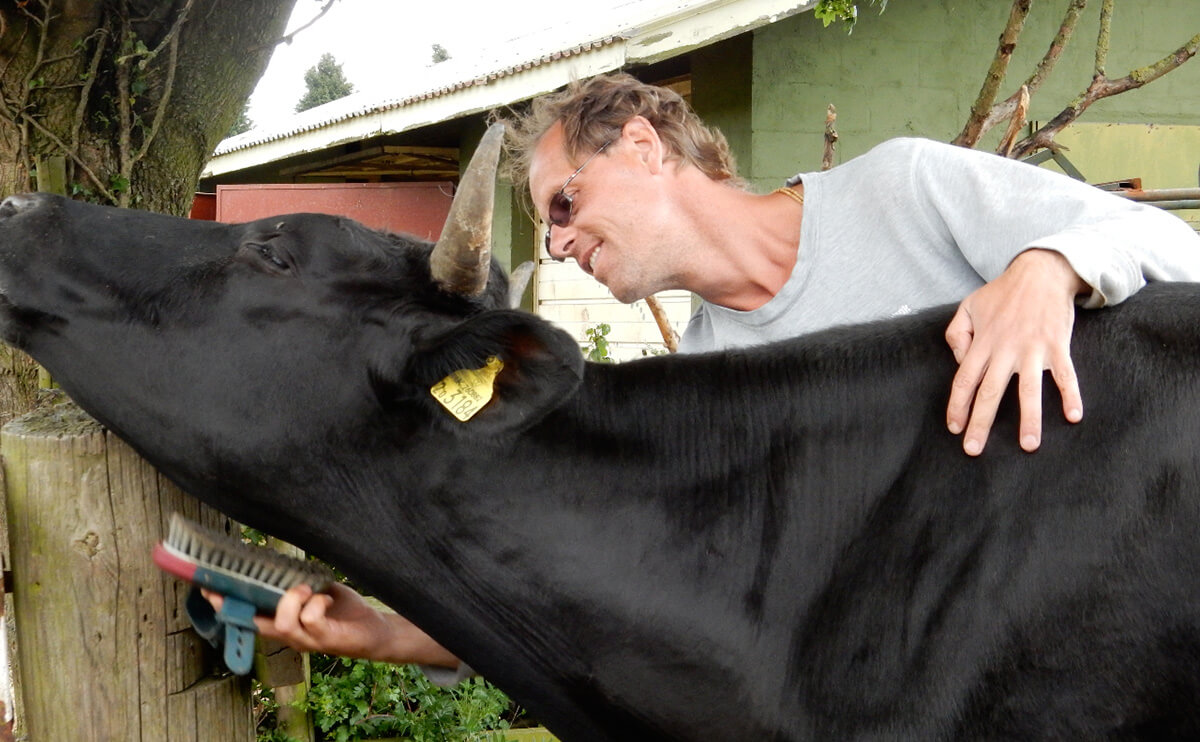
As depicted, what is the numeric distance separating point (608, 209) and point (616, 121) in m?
Result: 0.23

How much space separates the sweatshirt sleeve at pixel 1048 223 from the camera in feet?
6.52

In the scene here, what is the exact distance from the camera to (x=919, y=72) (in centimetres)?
838

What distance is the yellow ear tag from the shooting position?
2.02m

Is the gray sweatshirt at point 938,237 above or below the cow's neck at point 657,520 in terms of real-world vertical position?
above

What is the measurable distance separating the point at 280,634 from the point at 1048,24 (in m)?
8.46

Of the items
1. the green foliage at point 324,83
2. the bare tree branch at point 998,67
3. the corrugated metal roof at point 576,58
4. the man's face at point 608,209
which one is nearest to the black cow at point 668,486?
the man's face at point 608,209

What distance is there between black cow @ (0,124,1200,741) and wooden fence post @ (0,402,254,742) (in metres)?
0.09

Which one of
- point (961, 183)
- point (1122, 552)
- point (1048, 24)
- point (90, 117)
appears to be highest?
point (1048, 24)

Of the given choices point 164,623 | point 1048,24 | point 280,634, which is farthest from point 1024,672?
point 1048,24

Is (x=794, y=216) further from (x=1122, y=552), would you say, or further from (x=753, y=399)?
(x=1122, y=552)

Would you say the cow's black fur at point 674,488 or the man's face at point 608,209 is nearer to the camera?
the cow's black fur at point 674,488

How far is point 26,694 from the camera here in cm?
207

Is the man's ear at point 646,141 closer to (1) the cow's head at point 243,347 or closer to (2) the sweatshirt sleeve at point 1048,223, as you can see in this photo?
(2) the sweatshirt sleeve at point 1048,223

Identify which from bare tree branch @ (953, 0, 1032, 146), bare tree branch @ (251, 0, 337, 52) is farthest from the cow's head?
bare tree branch @ (953, 0, 1032, 146)
